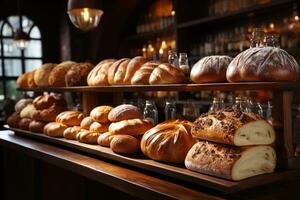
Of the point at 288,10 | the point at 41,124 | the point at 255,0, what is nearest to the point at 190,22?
the point at 255,0

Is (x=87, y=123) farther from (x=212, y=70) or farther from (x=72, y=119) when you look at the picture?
(x=212, y=70)

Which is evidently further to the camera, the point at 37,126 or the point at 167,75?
the point at 37,126

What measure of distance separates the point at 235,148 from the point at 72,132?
4.34 feet

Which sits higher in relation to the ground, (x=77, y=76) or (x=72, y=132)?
(x=77, y=76)

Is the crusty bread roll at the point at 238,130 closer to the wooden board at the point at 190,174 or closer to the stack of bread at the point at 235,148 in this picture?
the stack of bread at the point at 235,148

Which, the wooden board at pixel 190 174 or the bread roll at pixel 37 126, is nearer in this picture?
the wooden board at pixel 190 174

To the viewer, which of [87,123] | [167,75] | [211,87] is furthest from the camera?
[87,123]

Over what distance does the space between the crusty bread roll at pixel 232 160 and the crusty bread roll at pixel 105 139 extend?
672 millimetres

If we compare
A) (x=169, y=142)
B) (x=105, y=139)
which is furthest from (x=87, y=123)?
(x=169, y=142)

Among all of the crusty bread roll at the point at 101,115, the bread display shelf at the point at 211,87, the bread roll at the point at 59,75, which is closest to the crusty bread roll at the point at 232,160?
the bread display shelf at the point at 211,87

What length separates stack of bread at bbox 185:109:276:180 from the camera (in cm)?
137

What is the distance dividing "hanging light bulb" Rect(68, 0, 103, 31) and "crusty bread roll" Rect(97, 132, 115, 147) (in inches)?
32.6

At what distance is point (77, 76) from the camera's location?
2.64m

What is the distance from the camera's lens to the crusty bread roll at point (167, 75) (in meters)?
1.84
